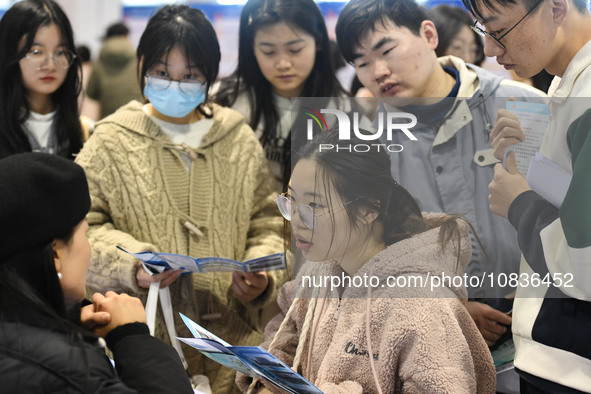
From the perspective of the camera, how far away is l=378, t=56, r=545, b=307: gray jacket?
1.88m

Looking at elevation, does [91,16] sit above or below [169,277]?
above

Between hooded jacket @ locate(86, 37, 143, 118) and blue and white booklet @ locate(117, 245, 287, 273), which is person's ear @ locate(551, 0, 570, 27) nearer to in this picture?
blue and white booklet @ locate(117, 245, 287, 273)

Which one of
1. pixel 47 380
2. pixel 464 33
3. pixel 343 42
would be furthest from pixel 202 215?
pixel 464 33

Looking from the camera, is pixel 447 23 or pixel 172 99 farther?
pixel 447 23

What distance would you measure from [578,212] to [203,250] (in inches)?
54.4

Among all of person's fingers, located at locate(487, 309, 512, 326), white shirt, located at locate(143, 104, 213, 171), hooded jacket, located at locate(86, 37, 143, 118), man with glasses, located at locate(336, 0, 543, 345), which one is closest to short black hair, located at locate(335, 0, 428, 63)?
man with glasses, located at locate(336, 0, 543, 345)

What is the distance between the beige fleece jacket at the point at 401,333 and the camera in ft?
5.54

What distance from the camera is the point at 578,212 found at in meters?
1.57

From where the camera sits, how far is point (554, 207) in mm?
1672

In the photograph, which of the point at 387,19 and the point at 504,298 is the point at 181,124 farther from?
the point at 504,298

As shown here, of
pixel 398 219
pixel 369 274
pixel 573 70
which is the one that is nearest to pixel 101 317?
pixel 369 274

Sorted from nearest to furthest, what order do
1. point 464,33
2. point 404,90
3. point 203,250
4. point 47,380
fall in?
1. point 47,380
2. point 404,90
3. point 203,250
4. point 464,33

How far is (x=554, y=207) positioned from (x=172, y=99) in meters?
1.43

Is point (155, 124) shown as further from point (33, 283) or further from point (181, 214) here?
point (33, 283)
